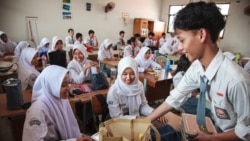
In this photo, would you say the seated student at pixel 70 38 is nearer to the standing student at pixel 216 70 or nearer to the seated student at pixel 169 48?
the seated student at pixel 169 48

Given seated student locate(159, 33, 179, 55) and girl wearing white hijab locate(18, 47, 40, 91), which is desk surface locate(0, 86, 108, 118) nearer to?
girl wearing white hijab locate(18, 47, 40, 91)

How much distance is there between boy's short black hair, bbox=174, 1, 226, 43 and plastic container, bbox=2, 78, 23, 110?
175 centimetres

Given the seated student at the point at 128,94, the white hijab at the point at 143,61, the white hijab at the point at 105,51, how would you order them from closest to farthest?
1. the seated student at the point at 128,94
2. the white hijab at the point at 143,61
3. the white hijab at the point at 105,51

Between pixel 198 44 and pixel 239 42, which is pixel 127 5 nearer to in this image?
pixel 239 42

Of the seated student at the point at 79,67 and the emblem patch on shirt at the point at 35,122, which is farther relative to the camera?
the seated student at the point at 79,67

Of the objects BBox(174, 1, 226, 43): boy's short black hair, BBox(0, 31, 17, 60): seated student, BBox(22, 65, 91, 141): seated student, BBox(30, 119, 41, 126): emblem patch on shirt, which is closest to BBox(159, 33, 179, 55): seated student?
BBox(0, 31, 17, 60): seated student

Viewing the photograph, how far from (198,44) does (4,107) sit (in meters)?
2.14

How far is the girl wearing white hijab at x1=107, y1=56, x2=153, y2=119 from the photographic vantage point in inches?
82.0

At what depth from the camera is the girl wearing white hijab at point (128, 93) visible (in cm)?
208

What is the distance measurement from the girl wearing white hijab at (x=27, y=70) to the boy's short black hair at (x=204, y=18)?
2.77 m

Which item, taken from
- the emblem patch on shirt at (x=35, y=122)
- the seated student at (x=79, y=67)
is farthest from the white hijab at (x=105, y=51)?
the emblem patch on shirt at (x=35, y=122)

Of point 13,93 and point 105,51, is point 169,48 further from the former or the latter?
point 13,93

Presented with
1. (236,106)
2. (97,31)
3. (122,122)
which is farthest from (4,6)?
(236,106)

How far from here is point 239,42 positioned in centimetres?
787
